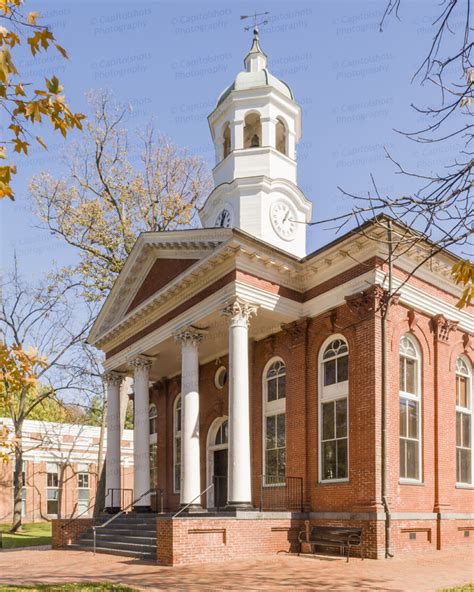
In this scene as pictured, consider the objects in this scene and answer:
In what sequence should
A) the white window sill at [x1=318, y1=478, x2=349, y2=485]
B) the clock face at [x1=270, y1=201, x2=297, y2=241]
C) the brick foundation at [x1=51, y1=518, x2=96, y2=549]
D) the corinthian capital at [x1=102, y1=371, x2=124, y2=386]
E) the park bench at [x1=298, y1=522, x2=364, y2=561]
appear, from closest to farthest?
the park bench at [x1=298, y1=522, x2=364, y2=561] → the white window sill at [x1=318, y1=478, x2=349, y2=485] → the brick foundation at [x1=51, y1=518, x2=96, y2=549] → the clock face at [x1=270, y1=201, x2=297, y2=241] → the corinthian capital at [x1=102, y1=371, x2=124, y2=386]

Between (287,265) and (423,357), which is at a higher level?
(287,265)

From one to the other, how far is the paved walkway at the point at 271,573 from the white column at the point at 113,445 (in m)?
7.46

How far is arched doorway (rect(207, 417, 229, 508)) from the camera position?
23.4 metres

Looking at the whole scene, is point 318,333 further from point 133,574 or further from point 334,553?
point 133,574

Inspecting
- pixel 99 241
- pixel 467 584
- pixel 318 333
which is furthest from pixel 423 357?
pixel 99 241

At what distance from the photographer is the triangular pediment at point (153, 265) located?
19719mm

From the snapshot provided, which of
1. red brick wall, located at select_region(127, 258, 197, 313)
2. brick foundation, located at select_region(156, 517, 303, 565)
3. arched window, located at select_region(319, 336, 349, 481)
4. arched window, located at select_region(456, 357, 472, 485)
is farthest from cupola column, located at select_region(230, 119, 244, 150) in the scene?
brick foundation, located at select_region(156, 517, 303, 565)

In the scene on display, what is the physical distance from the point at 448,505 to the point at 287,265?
7.63 m

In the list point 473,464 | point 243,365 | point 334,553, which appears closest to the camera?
point 334,553

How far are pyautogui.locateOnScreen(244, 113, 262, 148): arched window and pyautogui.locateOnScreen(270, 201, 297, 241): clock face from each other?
244cm

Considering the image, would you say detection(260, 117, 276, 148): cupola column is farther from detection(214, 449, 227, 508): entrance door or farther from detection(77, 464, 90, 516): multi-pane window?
detection(77, 464, 90, 516): multi-pane window

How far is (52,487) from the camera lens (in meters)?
48.6

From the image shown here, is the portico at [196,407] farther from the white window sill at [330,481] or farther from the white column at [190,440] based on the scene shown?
the white window sill at [330,481]

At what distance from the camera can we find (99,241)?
30328 mm
